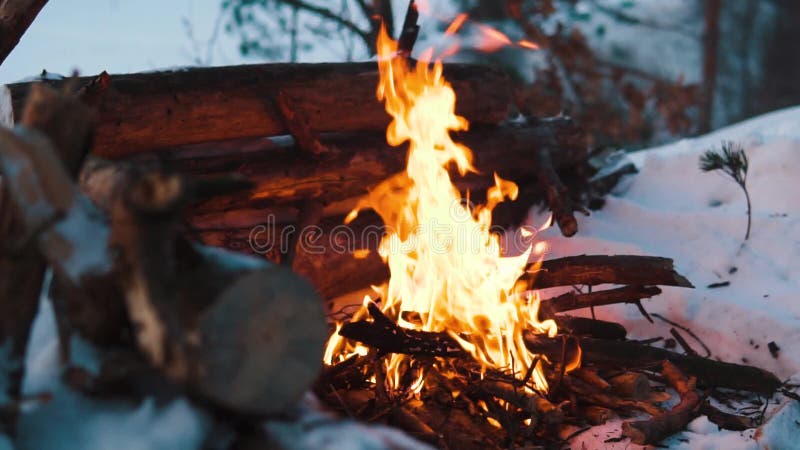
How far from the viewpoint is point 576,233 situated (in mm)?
5094

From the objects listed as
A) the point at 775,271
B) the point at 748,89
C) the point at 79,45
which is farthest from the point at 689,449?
the point at 748,89

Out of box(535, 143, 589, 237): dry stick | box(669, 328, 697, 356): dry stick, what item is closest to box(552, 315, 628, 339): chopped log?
box(669, 328, 697, 356): dry stick

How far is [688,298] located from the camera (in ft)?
14.2

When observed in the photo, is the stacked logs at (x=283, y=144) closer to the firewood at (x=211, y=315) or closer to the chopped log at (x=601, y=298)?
the chopped log at (x=601, y=298)

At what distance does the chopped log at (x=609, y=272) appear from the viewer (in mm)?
3562

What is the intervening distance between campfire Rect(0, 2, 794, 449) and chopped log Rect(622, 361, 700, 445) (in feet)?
0.04

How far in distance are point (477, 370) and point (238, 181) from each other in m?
1.93

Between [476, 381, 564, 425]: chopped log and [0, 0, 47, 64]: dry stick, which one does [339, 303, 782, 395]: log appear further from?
[0, 0, 47, 64]: dry stick

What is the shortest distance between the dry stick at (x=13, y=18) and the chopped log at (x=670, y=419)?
139 inches

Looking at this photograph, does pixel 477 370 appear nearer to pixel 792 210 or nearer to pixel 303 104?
pixel 303 104

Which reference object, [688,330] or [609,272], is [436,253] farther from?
[688,330]

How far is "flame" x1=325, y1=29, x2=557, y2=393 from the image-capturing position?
132 inches

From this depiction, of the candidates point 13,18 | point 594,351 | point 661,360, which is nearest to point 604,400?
point 594,351

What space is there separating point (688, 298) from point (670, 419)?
4.86 feet
